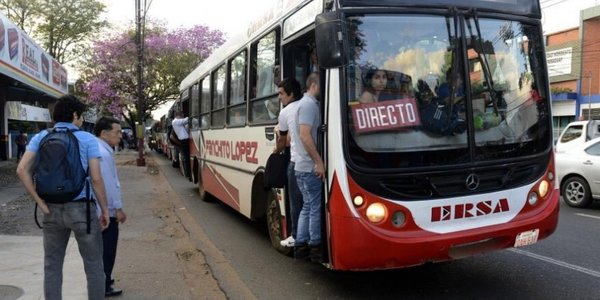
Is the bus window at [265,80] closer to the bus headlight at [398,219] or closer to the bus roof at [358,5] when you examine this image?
the bus roof at [358,5]

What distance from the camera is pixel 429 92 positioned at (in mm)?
4332

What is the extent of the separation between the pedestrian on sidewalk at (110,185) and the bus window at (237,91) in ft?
8.73

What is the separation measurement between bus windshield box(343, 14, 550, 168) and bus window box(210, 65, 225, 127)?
4651 mm

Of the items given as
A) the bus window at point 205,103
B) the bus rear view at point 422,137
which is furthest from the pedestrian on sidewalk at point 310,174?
the bus window at point 205,103

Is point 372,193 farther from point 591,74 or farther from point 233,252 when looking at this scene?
point 591,74

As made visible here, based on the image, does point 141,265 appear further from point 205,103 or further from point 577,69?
point 577,69

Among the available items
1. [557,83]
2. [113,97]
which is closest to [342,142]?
[113,97]

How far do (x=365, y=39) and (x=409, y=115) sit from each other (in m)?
0.71

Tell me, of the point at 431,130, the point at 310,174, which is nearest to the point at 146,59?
the point at 310,174

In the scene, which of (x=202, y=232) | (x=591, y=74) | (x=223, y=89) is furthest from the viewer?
(x=591, y=74)

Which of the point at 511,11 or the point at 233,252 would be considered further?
the point at 233,252

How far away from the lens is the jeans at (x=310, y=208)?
457cm

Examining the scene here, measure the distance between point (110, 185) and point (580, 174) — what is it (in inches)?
348

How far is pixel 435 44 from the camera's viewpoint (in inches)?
171
